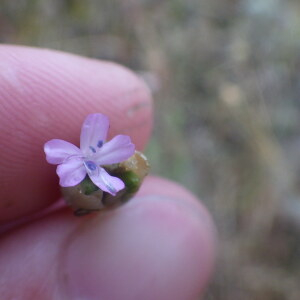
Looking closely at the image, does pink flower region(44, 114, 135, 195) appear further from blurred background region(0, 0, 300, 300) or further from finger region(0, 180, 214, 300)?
blurred background region(0, 0, 300, 300)

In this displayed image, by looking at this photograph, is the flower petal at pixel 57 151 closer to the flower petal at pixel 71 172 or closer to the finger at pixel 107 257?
the flower petal at pixel 71 172

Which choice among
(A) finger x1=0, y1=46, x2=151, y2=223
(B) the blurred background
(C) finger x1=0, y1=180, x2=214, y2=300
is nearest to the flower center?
(A) finger x1=0, y1=46, x2=151, y2=223

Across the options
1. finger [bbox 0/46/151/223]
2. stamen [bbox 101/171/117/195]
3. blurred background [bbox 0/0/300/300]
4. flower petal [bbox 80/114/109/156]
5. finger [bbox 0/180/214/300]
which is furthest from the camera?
blurred background [bbox 0/0/300/300]

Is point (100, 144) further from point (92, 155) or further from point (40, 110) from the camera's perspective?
point (40, 110)

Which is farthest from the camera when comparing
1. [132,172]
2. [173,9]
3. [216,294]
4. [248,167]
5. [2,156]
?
[173,9]

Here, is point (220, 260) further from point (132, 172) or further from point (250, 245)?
point (132, 172)

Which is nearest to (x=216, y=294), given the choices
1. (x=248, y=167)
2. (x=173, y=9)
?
(x=248, y=167)

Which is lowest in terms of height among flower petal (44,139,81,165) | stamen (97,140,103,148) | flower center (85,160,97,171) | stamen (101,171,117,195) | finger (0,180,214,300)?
finger (0,180,214,300)

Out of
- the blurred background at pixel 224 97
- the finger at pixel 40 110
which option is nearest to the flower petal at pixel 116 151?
the finger at pixel 40 110
